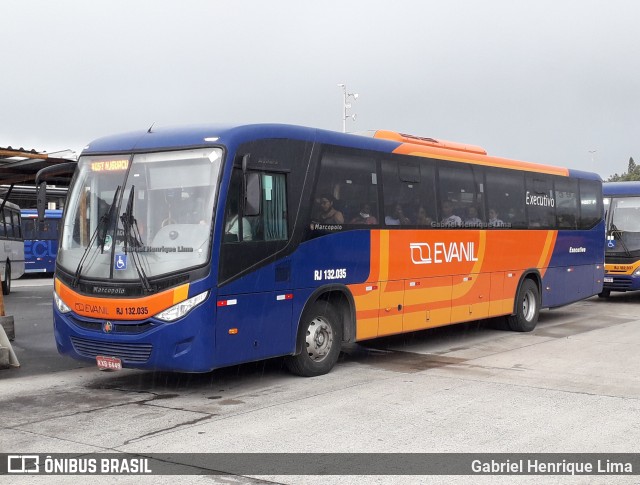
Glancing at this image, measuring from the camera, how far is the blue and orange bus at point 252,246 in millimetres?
8766

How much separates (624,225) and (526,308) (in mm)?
7989

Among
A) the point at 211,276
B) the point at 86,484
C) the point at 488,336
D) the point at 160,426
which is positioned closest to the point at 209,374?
the point at 211,276

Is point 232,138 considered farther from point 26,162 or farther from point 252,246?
point 26,162

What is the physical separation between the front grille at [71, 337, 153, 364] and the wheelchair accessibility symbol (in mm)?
841

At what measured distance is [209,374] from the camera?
1058 centimetres

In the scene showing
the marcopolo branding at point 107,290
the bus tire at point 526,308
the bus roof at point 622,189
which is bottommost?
the bus tire at point 526,308

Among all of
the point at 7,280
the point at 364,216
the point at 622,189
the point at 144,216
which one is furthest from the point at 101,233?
the point at 622,189

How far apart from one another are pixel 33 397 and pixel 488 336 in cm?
850

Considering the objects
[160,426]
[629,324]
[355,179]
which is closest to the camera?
[160,426]

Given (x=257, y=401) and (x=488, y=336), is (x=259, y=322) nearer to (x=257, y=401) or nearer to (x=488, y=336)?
(x=257, y=401)

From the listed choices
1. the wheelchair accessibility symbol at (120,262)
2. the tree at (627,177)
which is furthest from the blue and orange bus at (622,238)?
the tree at (627,177)

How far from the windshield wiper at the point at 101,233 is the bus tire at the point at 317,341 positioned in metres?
2.61

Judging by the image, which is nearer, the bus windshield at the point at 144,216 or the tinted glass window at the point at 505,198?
the bus windshield at the point at 144,216

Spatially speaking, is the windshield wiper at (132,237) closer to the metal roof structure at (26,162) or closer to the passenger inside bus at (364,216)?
the passenger inside bus at (364,216)
